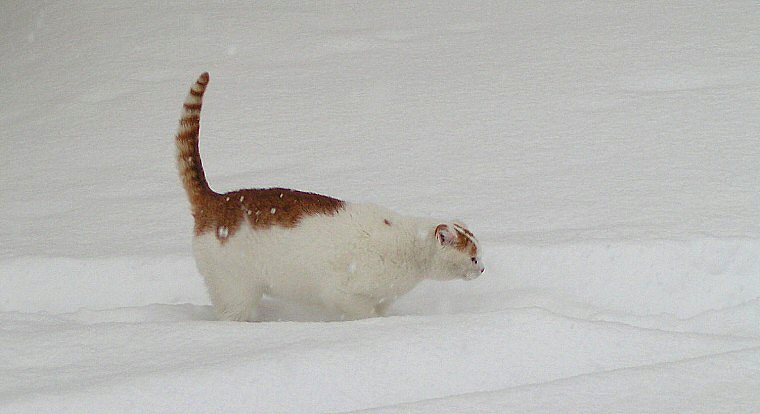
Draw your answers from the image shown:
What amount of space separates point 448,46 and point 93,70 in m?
2.49

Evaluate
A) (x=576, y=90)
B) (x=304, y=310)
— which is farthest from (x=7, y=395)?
(x=576, y=90)

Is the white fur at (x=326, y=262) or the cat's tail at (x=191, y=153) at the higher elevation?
the cat's tail at (x=191, y=153)

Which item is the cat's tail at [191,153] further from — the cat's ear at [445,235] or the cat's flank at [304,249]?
the cat's ear at [445,235]

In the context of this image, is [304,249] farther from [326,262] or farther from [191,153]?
[191,153]

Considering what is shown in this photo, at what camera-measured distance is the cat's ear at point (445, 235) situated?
3049 mm

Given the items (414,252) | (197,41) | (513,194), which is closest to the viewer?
(414,252)

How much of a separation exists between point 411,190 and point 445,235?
935mm

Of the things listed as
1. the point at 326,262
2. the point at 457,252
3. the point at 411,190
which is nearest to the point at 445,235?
the point at 457,252

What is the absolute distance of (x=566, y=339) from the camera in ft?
8.00

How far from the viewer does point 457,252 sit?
3.04 m

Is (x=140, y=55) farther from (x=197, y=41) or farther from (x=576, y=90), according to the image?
(x=576, y=90)

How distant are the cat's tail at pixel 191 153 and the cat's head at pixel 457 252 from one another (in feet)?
2.75

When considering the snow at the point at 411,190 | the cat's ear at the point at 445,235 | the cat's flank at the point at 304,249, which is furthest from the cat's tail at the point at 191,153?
the cat's ear at the point at 445,235

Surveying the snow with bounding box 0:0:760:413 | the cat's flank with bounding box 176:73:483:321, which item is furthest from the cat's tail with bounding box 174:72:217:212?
the snow with bounding box 0:0:760:413
